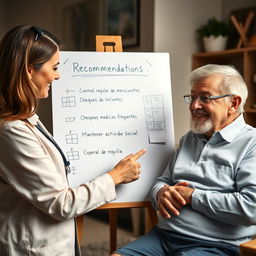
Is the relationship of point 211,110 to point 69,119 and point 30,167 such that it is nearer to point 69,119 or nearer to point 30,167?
point 69,119

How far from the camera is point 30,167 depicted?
153 centimetres

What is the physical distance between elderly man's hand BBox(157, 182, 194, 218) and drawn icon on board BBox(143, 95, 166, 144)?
0.33 metres

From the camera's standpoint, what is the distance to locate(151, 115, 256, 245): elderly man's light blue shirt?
174 cm

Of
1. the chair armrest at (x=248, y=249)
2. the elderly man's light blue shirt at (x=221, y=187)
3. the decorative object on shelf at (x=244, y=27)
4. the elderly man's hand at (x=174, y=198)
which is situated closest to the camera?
the chair armrest at (x=248, y=249)

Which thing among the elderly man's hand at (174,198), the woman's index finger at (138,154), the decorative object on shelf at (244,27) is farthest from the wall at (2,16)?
the elderly man's hand at (174,198)

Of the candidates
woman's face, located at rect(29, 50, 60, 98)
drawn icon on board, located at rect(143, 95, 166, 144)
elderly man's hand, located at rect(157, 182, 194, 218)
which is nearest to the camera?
woman's face, located at rect(29, 50, 60, 98)

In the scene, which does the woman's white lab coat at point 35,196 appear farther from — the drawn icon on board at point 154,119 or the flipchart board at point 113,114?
the drawn icon on board at point 154,119

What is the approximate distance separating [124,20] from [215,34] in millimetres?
937

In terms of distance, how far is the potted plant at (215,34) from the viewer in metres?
3.64

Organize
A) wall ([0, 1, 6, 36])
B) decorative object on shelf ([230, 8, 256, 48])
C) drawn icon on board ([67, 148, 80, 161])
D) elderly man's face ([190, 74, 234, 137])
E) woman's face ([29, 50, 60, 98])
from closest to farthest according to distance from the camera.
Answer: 1. woman's face ([29, 50, 60, 98])
2. elderly man's face ([190, 74, 234, 137])
3. drawn icon on board ([67, 148, 80, 161])
4. decorative object on shelf ([230, 8, 256, 48])
5. wall ([0, 1, 6, 36])

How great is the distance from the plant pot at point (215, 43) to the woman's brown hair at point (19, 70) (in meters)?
2.33

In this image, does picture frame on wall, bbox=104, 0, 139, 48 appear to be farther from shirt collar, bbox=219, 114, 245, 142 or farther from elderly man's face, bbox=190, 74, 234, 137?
shirt collar, bbox=219, 114, 245, 142

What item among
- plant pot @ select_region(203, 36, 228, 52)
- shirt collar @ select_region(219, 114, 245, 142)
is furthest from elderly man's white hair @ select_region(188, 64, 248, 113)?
plant pot @ select_region(203, 36, 228, 52)

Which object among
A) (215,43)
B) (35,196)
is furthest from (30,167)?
(215,43)
